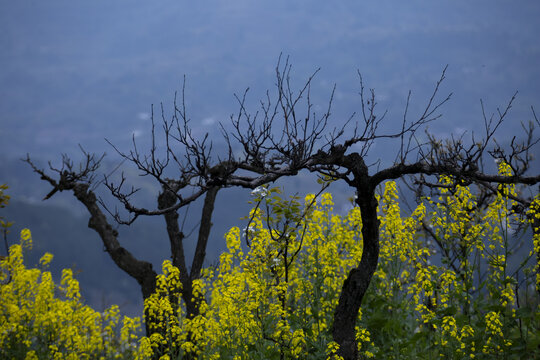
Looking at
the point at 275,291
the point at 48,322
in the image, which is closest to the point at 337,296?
the point at 275,291

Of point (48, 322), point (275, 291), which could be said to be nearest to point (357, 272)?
point (275, 291)

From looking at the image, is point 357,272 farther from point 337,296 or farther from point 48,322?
point 48,322

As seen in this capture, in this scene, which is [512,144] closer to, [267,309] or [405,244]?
[405,244]

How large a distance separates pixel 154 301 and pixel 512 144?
5.54 m

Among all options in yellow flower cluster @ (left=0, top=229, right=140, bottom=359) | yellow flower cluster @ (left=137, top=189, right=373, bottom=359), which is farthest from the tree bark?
yellow flower cluster @ (left=0, top=229, right=140, bottom=359)

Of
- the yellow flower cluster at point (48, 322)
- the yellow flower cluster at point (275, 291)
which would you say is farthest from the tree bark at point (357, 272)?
the yellow flower cluster at point (48, 322)

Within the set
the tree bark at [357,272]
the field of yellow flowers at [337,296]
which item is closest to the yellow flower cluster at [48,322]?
the field of yellow flowers at [337,296]

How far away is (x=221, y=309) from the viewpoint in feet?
23.5

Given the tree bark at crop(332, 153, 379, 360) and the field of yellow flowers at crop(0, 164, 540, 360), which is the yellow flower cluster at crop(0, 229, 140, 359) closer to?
the field of yellow flowers at crop(0, 164, 540, 360)

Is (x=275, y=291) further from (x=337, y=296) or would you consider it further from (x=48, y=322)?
(x=48, y=322)

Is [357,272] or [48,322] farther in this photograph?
[48,322]

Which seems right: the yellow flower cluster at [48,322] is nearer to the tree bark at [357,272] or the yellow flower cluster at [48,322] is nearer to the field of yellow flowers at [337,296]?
the field of yellow flowers at [337,296]

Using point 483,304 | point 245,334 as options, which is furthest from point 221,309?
point 483,304

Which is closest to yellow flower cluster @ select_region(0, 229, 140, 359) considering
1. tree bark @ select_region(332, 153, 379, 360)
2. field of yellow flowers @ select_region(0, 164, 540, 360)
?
field of yellow flowers @ select_region(0, 164, 540, 360)
